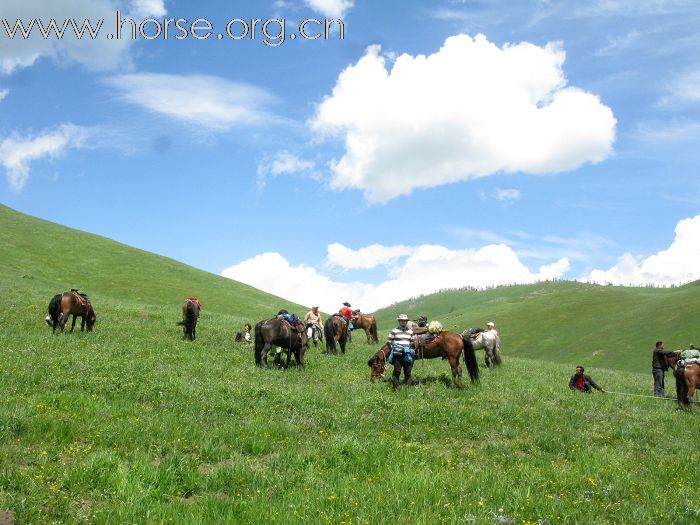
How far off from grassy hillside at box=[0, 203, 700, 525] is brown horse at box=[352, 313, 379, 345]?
10.8 meters

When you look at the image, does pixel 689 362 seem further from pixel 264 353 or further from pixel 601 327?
pixel 601 327

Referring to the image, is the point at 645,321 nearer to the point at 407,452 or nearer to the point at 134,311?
the point at 134,311

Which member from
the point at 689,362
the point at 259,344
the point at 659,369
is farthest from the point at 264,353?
the point at 659,369

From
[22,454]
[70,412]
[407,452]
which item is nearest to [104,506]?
[22,454]

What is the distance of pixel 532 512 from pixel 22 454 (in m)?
7.66

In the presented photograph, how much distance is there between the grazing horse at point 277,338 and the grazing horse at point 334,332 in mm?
5344

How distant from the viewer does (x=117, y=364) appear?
51.5 ft

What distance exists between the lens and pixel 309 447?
31.6ft

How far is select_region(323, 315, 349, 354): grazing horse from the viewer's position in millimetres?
25203

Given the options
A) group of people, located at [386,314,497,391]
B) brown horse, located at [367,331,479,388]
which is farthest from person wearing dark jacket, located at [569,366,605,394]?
group of people, located at [386,314,497,391]

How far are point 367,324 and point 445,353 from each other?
1375 centimetres

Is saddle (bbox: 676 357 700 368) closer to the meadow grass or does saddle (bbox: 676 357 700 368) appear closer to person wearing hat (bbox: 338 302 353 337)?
the meadow grass

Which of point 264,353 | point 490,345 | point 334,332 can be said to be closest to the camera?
point 264,353

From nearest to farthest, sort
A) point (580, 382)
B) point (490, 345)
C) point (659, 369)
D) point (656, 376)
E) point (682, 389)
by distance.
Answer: point (682, 389) → point (580, 382) → point (656, 376) → point (659, 369) → point (490, 345)
